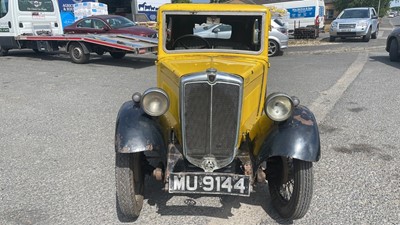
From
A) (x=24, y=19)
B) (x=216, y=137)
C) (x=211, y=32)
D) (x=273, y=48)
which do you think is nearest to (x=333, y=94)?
(x=211, y=32)

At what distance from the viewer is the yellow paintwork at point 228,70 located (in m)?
3.12

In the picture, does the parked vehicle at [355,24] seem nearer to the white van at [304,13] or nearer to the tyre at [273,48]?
the white van at [304,13]

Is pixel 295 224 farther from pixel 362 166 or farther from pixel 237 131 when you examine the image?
pixel 362 166

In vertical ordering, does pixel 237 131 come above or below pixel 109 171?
above

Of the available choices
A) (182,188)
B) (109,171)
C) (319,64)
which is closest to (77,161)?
(109,171)

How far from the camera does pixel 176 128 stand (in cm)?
311

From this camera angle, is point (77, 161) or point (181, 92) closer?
point (181, 92)

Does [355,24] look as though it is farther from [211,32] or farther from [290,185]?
[290,185]

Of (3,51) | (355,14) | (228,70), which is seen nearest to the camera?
(228,70)

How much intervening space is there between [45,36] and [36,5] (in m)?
1.85

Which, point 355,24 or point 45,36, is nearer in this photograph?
point 45,36

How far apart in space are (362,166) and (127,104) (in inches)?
109

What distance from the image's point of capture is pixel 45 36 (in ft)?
40.1

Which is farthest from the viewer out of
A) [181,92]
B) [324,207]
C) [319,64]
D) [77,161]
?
[319,64]
